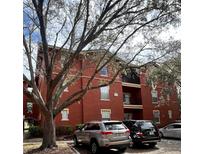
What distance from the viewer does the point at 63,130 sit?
1298cm

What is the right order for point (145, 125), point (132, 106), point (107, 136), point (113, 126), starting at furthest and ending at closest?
point (132, 106) < point (145, 125) < point (113, 126) < point (107, 136)

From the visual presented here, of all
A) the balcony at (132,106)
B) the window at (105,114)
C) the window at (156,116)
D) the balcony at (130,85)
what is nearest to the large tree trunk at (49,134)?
the window at (105,114)

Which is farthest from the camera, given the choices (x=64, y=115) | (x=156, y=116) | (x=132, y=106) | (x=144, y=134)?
(x=156, y=116)

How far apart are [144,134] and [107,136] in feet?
6.89

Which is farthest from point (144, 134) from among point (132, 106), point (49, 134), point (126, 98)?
point (126, 98)

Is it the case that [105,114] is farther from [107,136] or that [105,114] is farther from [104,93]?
[107,136]

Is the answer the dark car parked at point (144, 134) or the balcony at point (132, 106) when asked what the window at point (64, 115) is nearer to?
the balcony at point (132, 106)

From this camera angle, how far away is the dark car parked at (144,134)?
9.06m

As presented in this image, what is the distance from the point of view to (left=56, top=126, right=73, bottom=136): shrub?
12.7m

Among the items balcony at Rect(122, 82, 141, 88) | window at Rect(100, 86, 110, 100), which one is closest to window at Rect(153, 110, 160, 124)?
balcony at Rect(122, 82, 141, 88)
